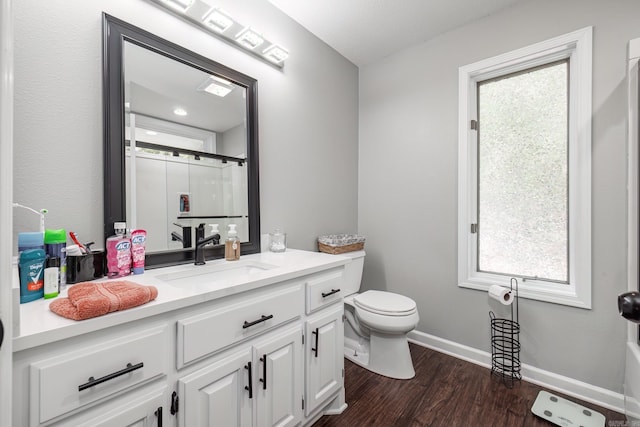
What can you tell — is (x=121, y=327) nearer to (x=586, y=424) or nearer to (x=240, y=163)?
(x=240, y=163)

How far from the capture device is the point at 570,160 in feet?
5.78

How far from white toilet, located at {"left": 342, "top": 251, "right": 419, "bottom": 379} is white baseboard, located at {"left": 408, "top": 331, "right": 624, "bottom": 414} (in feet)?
1.33

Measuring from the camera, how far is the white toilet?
1.83 metres

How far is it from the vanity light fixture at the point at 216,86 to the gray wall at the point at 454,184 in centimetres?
141

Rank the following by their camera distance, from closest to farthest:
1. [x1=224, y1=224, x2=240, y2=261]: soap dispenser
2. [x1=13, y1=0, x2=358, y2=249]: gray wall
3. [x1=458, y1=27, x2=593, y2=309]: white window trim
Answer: [x1=13, y1=0, x2=358, y2=249]: gray wall < [x1=224, y1=224, x2=240, y2=261]: soap dispenser < [x1=458, y1=27, x2=593, y2=309]: white window trim

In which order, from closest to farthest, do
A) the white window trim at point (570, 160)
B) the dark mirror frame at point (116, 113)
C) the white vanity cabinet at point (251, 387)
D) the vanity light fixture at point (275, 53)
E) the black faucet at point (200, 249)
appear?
1. the white vanity cabinet at point (251, 387)
2. the dark mirror frame at point (116, 113)
3. the black faucet at point (200, 249)
4. the white window trim at point (570, 160)
5. the vanity light fixture at point (275, 53)

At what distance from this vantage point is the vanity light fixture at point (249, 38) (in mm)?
1661

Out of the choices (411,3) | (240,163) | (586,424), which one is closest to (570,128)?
(411,3)

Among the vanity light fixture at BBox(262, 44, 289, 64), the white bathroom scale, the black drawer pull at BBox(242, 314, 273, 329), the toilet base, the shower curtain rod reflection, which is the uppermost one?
the vanity light fixture at BBox(262, 44, 289, 64)

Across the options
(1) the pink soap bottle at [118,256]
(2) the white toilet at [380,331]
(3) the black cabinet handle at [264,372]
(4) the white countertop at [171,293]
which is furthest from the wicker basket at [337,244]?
(1) the pink soap bottle at [118,256]

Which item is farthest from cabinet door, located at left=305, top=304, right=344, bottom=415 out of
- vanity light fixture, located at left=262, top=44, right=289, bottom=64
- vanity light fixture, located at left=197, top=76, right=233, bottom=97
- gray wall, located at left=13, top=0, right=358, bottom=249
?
vanity light fixture, located at left=262, top=44, right=289, bottom=64

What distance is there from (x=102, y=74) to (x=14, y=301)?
1001 mm

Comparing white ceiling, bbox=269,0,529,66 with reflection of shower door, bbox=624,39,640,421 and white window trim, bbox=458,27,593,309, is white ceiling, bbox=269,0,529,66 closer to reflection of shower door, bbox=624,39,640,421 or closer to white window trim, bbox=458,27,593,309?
white window trim, bbox=458,27,593,309

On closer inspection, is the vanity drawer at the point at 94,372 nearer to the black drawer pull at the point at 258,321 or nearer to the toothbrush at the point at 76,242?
the black drawer pull at the point at 258,321
